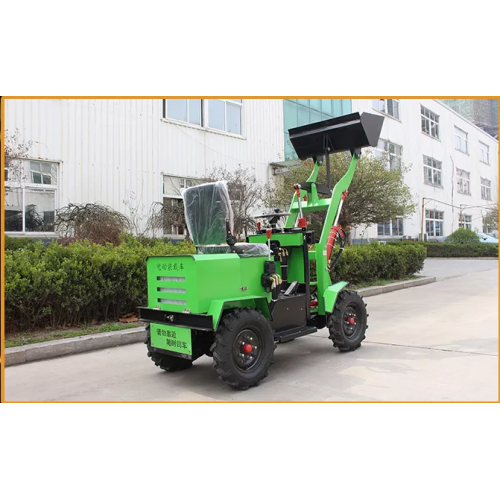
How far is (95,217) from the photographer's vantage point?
11.8 meters

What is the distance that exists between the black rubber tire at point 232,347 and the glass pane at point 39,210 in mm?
8877

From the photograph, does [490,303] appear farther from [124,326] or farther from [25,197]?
[25,197]

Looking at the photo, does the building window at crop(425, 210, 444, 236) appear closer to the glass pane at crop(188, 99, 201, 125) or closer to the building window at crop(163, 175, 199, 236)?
the glass pane at crop(188, 99, 201, 125)

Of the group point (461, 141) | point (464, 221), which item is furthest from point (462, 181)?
point (464, 221)

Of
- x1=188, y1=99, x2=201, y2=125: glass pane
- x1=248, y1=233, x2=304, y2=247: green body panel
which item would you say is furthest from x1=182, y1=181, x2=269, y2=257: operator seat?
x1=188, y1=99, x2=201, y2=125: glass pane

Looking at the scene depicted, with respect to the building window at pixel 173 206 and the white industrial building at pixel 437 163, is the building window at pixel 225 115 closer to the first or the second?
the building window at pixel 173 206

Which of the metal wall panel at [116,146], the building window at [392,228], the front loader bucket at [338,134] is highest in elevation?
the metal wall panel at [116,146]

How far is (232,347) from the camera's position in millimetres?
4551

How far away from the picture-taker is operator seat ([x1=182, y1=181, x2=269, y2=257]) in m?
5.09

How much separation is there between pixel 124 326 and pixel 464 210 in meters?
34.2

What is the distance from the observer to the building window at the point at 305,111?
1855 cm

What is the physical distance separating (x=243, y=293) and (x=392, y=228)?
24.3 metres

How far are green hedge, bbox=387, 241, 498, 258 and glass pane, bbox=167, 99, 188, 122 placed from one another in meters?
17.1

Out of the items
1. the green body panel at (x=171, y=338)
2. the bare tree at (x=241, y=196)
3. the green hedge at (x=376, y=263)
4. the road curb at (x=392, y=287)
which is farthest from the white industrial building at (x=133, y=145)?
the green body panel at (x=171, y=338)
